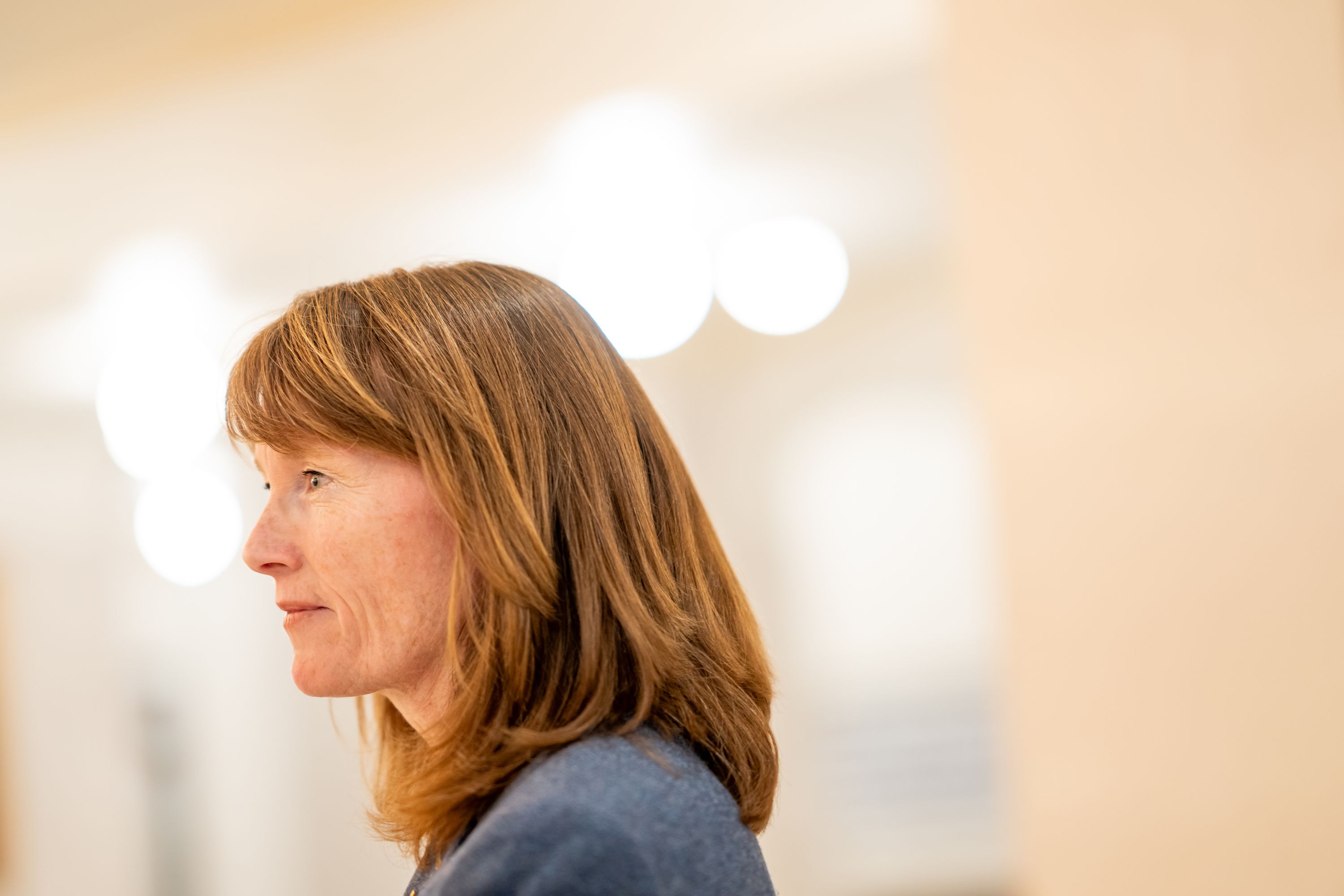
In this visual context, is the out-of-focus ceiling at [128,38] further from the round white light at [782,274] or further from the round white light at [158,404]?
the round white light at [782,274]

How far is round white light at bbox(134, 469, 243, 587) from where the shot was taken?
102 inches

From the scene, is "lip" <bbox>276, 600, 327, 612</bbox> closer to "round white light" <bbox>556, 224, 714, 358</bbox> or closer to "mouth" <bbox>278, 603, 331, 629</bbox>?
"mouth" <bbox>278, 603, 331, 629</bbox>

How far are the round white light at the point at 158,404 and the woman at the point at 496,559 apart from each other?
1.76 metres

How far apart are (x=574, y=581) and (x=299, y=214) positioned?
2.01m

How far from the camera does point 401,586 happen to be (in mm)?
935

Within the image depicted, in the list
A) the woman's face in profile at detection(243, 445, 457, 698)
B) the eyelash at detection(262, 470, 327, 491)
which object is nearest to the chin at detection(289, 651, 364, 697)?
the woman's face in profile at detection(243, 445, 457, 698)

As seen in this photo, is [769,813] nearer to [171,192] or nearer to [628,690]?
[628,690]

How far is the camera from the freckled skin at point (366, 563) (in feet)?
3.05

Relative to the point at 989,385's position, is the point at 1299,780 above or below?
below

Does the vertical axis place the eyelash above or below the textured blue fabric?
above

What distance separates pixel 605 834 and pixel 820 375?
1644mm

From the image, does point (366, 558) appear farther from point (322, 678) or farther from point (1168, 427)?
point (1168, 427)

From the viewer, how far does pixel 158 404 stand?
2.63m

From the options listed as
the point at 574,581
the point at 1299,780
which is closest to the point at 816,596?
the point at 1299,780
